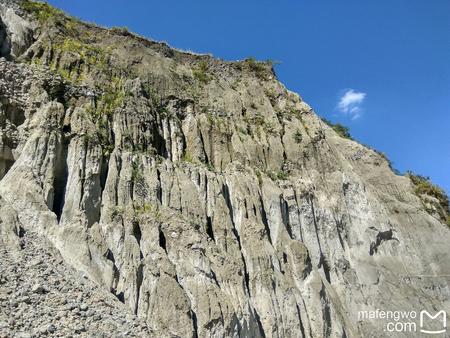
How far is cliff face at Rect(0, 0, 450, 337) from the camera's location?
61.3 ft

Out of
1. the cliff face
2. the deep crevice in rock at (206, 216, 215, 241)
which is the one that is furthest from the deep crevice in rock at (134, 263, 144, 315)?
the deep crevice in rock at (206, 216, 215, 241)

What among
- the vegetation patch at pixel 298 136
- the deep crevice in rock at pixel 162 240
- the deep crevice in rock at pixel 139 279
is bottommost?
the deep crevice in rock at pixel 139 279

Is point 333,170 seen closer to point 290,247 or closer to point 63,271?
point 290,247

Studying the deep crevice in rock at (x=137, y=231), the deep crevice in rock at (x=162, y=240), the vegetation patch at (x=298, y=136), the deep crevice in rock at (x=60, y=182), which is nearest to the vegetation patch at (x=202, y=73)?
the vegetation patch at (x=298, y=136)

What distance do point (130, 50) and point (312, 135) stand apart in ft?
42.2

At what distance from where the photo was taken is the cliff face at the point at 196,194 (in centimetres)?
1867

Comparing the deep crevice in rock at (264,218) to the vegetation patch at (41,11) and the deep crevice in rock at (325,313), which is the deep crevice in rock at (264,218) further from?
the vegetation patch at (41,11)

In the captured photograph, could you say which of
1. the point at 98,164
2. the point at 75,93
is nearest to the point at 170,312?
the point at 98,164

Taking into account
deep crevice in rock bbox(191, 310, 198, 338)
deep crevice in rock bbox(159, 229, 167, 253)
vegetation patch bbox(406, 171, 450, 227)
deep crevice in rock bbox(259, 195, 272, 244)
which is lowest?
deep crevice in rock bbox(191, 310, 198, 338)

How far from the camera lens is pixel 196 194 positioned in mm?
24312

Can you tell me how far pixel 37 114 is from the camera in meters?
22.1

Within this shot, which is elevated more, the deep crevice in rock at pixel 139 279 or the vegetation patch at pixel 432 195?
the vegetation patch at pixel 432 195

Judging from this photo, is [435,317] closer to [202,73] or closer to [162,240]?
[162,240]

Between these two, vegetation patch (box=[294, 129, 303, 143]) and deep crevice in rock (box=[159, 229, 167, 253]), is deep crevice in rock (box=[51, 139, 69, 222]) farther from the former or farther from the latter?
vegetation patch (box=[294, 129, 303, 143])
